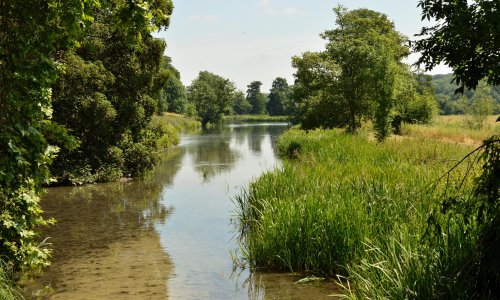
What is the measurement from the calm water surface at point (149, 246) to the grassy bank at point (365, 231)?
21.7 inches

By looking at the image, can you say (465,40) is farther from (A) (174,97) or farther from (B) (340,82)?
(A) (174,97)

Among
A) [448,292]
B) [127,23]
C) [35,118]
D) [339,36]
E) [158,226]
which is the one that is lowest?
[158,226]

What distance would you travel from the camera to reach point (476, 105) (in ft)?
136

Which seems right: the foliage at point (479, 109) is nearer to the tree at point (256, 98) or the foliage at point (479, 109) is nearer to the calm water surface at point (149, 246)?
the calm water surface at point (149, 246)

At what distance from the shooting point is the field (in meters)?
5.57

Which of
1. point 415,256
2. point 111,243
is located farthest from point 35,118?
point 415,256

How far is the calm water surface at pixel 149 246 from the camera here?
27.8ft

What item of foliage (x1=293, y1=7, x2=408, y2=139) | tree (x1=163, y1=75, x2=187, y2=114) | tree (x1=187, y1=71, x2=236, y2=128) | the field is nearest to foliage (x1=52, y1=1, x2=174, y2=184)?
the field

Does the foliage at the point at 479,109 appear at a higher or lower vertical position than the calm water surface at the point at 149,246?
higher

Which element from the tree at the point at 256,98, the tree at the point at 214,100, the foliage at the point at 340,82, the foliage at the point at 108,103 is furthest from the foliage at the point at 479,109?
the tree at the point at 256,98

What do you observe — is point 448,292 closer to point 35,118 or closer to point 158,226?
point 35,118

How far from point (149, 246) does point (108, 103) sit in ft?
35.4

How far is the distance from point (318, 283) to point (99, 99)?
15.2m

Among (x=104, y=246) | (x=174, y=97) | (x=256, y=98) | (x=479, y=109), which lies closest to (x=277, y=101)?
(x=256, y=98)
